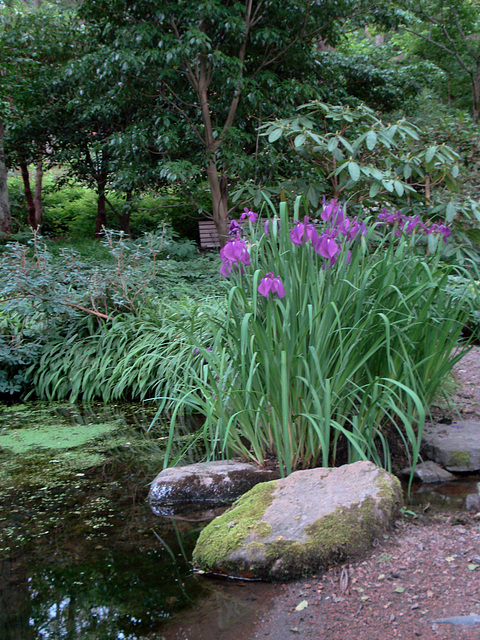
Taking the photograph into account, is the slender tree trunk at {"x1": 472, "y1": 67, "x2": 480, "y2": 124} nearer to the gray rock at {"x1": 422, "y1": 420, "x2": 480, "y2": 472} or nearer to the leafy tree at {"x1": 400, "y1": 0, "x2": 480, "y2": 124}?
the leafy tree at {"x1": 400, "y1": 0, "x2": 480, "y2": 124}

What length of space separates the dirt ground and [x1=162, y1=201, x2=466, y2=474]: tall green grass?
0.47 metres

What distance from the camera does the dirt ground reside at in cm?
149

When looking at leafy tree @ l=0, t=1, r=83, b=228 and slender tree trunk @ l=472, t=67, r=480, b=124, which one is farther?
slender tree trunk @ l=472, t=67, r=480, b=124

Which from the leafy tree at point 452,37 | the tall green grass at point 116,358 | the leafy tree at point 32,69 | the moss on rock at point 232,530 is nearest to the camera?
the moss on rock at point 232,530

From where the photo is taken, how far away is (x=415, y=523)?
2102 mm

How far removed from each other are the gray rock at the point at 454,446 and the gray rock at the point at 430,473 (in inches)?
2.5

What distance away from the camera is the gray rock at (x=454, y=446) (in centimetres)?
271

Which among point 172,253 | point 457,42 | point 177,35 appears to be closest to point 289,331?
point 177,35

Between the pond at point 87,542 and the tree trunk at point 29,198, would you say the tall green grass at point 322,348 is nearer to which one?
the pond at point 87,542

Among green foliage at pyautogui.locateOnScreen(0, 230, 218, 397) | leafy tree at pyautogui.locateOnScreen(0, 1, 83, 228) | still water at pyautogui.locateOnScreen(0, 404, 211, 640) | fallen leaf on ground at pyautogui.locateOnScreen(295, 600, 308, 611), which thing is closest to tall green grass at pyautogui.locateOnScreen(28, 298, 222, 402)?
green foliage at pyautogui.locateOnScreen(0, 230, 218, 397)

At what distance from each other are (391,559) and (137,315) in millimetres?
3754

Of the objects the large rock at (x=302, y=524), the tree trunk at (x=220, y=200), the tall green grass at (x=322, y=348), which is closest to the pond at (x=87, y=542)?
the large rock at (x=302, y=524)

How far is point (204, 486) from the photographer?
259 centimetres

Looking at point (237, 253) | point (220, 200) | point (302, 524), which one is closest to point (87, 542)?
point (302, 524)
